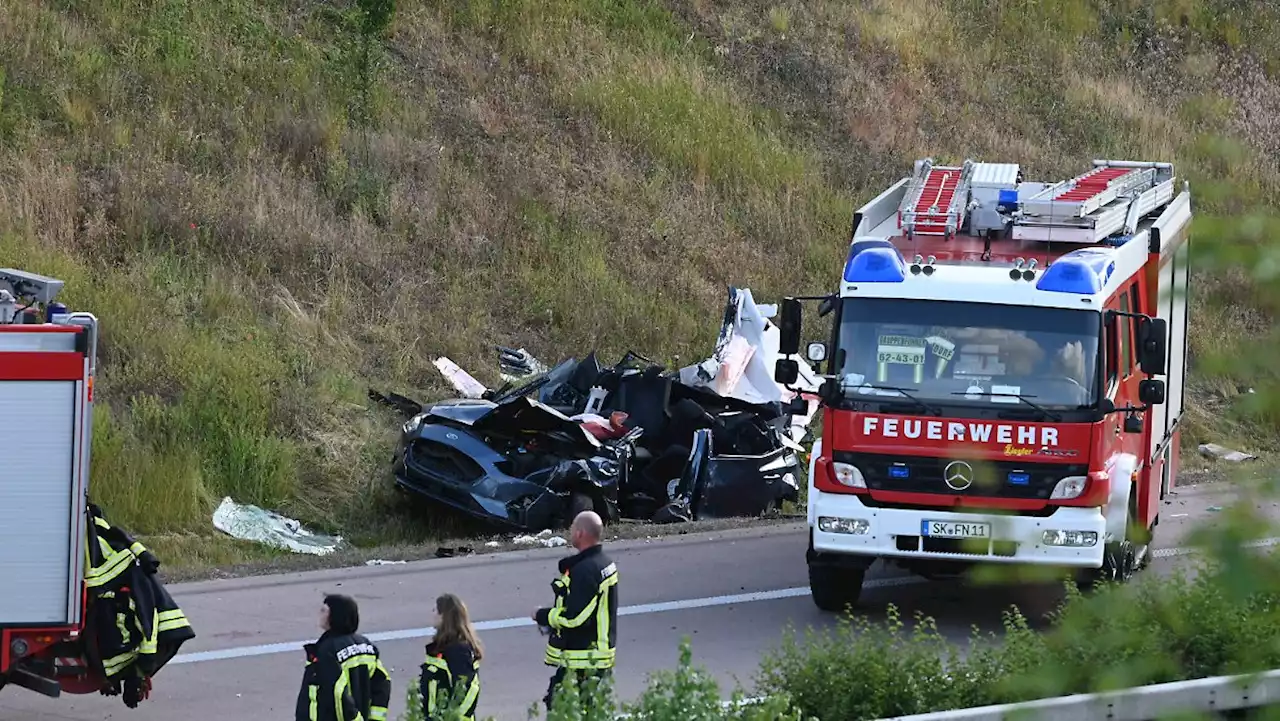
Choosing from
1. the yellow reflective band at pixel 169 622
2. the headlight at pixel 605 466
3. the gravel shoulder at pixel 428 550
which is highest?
the yellow reflective band at pixel 169 622

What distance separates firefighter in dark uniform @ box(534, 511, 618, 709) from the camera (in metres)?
8.62

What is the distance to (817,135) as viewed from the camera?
27297 millimetres

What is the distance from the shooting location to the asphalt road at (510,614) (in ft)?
33.9

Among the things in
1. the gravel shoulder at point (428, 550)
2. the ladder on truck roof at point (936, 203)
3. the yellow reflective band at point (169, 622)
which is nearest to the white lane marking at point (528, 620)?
the gravel shoulder at point (428, 550)

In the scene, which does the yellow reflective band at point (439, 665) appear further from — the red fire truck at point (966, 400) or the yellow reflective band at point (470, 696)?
the red fire truck at point (966, 400)

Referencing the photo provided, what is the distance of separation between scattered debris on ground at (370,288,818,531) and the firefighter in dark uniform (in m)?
6.46

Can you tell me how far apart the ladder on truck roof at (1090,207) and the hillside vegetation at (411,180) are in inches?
48.1

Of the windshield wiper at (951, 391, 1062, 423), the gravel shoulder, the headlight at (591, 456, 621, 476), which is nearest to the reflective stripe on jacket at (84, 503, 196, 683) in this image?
the gravel shoulder

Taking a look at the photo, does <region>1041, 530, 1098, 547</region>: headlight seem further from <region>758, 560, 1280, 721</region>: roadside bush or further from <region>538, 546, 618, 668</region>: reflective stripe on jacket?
<region>538, 546, 618, 668</region>: reflective stripe on jacket

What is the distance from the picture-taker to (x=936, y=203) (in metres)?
13.3

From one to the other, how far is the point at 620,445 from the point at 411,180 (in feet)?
26.5

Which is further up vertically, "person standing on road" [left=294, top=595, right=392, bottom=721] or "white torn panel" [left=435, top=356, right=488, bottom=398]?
"person standing on road" [left=294, top=595, right=392, bottom=721]

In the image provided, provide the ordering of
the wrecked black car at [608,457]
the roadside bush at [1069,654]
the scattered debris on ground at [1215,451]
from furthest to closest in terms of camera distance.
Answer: the scattered debris on ground at [1215,451]
the wrecked black car at [608,457]
the roadside bush at [1069,654]

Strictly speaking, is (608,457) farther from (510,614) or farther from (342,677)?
(342,677)
